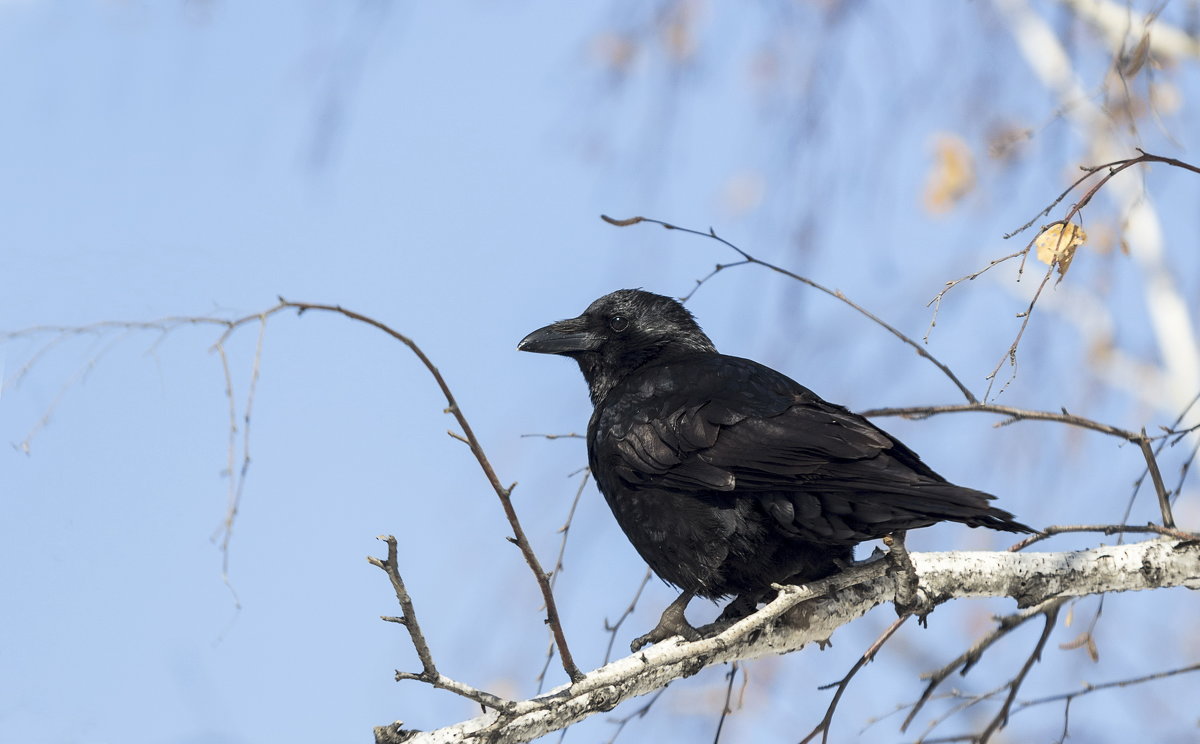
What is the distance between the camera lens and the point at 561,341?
462cm

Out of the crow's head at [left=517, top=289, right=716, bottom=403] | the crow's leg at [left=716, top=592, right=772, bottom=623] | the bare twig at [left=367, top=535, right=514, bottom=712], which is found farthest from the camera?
the crow's head at [left=517, top=289, right=716, bottom=403]

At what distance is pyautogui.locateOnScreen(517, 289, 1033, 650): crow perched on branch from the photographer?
10.4 feet

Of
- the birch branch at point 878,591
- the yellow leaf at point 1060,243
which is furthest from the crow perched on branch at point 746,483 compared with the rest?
the yellow leaf at point 1060,243

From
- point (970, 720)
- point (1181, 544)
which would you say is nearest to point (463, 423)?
point (1181, 544)

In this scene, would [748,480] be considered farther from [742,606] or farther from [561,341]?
[561,341]

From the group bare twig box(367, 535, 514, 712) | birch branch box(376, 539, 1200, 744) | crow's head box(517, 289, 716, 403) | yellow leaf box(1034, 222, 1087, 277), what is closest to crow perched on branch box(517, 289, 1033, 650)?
birch branch box(376, 539, 1200, 744)

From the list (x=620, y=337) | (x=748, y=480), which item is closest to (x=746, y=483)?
(x=748, y=480)

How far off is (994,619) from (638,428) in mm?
1294

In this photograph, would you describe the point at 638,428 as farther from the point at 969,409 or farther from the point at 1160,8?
the point at 1160,8

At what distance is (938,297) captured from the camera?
9.37 feet

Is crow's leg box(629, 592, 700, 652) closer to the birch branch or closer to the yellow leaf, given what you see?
the birch branch

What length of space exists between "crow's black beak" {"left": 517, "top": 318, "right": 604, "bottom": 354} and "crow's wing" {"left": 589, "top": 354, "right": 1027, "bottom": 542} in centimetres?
53

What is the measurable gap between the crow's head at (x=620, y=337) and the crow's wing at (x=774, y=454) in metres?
0.47

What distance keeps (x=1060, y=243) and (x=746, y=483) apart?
1.14 m
